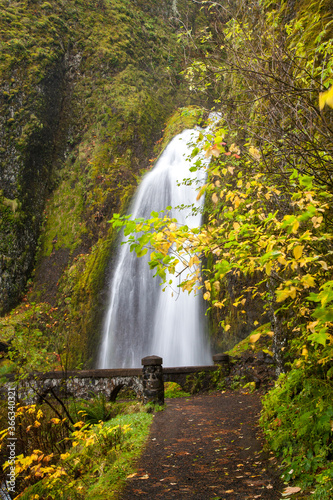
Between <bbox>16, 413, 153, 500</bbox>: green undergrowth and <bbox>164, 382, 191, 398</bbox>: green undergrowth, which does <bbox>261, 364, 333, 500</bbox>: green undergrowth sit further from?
<bbox>164, 382, 191, 398</bbox>: green undergrowth

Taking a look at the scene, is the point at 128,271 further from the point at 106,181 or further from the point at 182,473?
the point at 182,473

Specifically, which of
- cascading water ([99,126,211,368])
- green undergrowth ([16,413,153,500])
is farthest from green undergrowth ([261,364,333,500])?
cascading water ([99,126,211,368])

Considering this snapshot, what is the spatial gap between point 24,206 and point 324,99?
20.2m

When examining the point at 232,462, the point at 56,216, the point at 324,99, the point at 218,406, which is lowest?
the point at 218,406

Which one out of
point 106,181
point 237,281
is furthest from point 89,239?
point 237,281

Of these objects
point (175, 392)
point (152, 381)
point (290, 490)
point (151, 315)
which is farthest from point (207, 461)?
point (151, 315)

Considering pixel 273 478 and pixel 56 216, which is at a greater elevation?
pixel 56 216

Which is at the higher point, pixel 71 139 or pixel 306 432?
pixel 71 139

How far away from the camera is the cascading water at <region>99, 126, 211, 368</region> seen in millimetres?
12398

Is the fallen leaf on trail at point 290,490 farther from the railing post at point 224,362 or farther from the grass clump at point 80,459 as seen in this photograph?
the railing post at point 224,362

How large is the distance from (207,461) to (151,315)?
10225 millimetres

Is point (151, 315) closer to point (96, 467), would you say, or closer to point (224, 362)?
point (224, 362)

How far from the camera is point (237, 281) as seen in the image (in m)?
10.7

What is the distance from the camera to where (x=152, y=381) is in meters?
7.25
